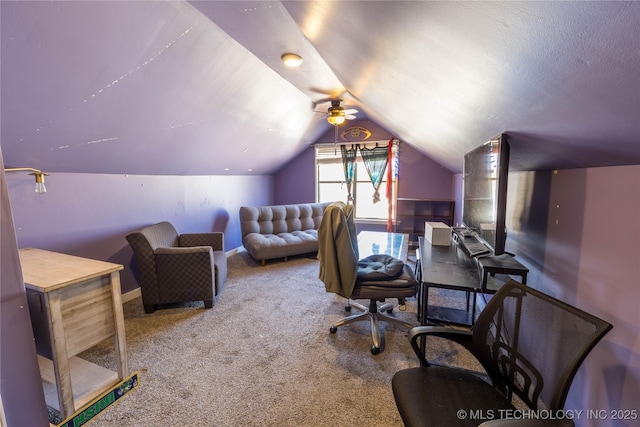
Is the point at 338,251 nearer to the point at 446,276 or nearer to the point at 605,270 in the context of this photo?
the point at 446,276

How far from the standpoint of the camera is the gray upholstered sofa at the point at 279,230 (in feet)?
13.3

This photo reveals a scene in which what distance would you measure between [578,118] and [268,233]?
4.15m

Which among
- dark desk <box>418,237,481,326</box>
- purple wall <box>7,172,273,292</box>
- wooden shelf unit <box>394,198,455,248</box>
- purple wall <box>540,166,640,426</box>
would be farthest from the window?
purple wall <box>540,166,640,426</box>

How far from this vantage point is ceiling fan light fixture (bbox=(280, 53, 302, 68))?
2400 mm

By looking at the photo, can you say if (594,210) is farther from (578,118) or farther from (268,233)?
(268,233)

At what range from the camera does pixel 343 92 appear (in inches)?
134

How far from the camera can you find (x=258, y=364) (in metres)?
1.95

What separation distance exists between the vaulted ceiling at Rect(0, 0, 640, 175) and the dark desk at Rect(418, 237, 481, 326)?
2.71 feet

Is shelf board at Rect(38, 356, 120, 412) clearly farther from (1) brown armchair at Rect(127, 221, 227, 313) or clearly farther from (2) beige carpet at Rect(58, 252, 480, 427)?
(1) brown armchair at Rect(127, 221, 227, 313)

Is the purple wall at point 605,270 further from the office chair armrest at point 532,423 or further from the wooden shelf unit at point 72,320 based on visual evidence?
the wooden shelf unit at point 72,320

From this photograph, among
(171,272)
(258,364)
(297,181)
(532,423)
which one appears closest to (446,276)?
(532,423)

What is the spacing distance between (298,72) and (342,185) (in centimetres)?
303

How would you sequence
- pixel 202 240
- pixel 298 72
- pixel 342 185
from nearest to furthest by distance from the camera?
pixel 298 72, pixel 202 240, pixel 342 185

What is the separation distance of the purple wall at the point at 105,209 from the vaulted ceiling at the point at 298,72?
17cm
